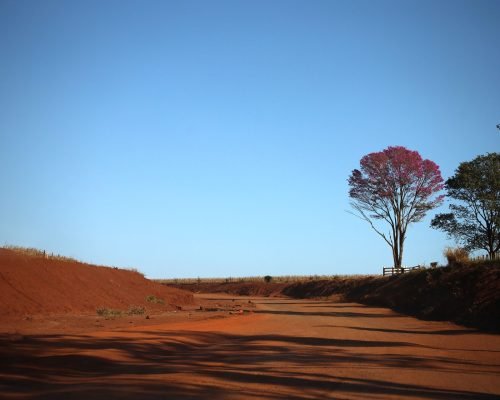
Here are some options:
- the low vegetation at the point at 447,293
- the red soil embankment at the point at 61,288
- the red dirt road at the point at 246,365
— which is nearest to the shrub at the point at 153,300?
the red soil embankment at the point at 61,288

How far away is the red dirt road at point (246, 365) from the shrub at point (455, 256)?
12.1m

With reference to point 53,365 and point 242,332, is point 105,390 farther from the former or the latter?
point 242,332

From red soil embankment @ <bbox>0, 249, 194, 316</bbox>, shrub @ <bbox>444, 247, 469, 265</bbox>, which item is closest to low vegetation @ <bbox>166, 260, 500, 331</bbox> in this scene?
shrub @ <bbox>444, 247, 469, 265</bbox>

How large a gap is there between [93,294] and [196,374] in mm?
18543

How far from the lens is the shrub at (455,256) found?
2847 centimetres

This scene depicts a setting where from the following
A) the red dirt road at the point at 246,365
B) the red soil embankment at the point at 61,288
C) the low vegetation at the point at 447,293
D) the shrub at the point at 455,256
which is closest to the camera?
the red dirt road at the point at 246,365

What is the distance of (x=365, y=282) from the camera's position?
46438 mm

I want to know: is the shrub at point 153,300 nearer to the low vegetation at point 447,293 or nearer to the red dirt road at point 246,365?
the red dirt road at point 246,365

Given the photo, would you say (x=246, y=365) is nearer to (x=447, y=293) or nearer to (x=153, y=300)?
(x=447, y=293)

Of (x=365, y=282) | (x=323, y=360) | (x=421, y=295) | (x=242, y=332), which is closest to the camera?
(x=323, y=360)

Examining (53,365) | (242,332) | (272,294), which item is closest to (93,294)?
(242,332)

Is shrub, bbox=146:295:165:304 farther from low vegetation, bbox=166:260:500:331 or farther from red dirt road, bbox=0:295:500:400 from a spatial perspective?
low vegetation, bbox=166:260:500:331

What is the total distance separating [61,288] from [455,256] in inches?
898

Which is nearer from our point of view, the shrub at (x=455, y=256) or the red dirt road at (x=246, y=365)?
the red dirt road at (x=246, y=365)
